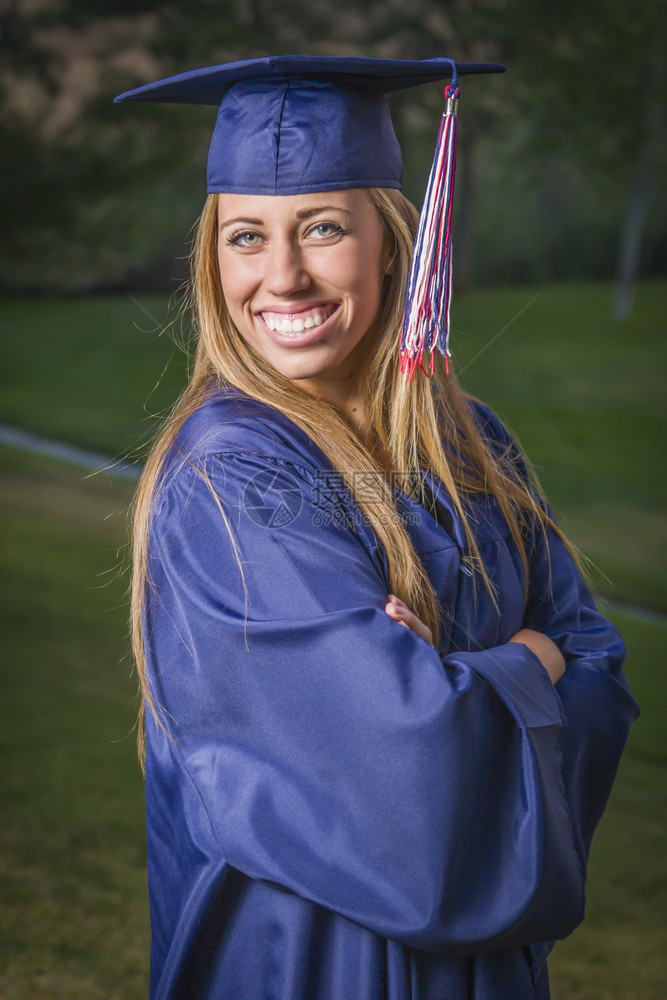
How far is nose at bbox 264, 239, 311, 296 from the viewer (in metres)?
1.13

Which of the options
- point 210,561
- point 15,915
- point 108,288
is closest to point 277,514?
point 210,561

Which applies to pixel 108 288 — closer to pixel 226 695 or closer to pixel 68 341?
pixel 68 341

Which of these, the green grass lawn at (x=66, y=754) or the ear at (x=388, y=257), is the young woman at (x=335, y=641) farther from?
the green grass lawn at (x=66, y=754)

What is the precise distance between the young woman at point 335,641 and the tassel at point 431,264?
35mm

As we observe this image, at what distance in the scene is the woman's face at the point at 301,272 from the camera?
1.14 meters

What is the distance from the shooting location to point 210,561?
108 cm

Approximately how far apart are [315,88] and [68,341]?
489cm

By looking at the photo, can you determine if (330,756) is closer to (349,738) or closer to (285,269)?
(349,738)

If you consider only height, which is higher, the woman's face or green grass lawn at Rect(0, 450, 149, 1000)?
the woman's face

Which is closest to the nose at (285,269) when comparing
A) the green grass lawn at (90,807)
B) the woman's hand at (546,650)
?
the woman's hand at (546,650)

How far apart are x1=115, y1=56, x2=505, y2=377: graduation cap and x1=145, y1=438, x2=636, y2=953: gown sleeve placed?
0.97 feet

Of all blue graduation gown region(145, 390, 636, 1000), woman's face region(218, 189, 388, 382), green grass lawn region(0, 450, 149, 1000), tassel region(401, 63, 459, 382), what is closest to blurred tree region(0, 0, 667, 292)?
green grass lawn region(0, 450, 149, 1000)

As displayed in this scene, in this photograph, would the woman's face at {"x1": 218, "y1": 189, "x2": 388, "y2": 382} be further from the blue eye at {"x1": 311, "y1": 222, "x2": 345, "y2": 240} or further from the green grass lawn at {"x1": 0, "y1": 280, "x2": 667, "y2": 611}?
the green grass lawn at {"x1": 0, "y1": 280, "x2": 667, "y2": 611}

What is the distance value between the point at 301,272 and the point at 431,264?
185 millimetres
